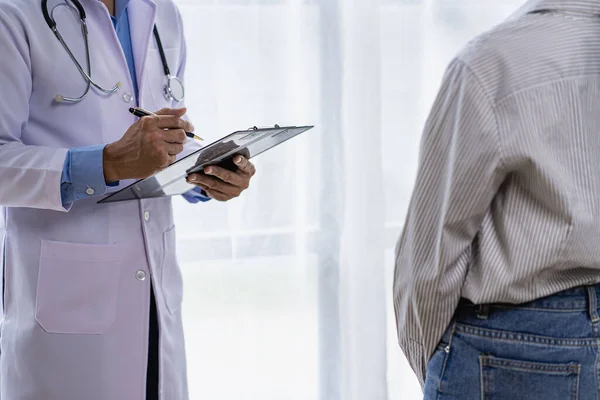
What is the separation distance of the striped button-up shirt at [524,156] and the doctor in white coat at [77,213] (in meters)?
0.47

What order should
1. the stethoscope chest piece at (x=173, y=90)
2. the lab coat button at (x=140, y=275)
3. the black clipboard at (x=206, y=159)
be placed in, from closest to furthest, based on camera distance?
1. the black clipboard at (x=206, y=159)
2. the lab coat button at (x=140, y=275)
3. the stethoscope chest piece at (x=173, y=90)

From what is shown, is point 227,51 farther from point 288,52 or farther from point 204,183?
point 204,183

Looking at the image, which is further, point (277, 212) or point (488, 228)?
point (277, 212)

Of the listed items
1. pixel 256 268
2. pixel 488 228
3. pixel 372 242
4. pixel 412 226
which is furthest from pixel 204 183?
pixel 372 242

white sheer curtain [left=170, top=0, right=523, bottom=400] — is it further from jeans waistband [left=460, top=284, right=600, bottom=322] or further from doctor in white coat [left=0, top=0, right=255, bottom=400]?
jeans waistband [left=460, top=284, right=600, bottom=322]

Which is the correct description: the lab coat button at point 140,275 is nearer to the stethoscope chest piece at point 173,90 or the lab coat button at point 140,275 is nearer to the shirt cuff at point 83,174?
the shirt cuff at point 83,174

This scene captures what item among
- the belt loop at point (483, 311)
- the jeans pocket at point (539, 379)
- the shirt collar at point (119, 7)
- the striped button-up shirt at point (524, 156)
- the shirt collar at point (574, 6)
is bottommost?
the jeans pocket at point (539, 379)

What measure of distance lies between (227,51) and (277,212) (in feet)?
1.59

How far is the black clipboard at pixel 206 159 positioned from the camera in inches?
40.8

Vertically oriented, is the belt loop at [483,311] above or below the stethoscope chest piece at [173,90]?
below

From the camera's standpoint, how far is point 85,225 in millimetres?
1146

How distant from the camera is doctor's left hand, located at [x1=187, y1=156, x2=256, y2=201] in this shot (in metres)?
1.20

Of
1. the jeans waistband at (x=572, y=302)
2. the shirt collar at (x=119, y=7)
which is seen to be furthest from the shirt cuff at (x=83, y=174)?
the jeans waistband at (x=572, y=302)

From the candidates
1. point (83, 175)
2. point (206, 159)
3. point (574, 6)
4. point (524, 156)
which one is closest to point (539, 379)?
point (524, 156)
